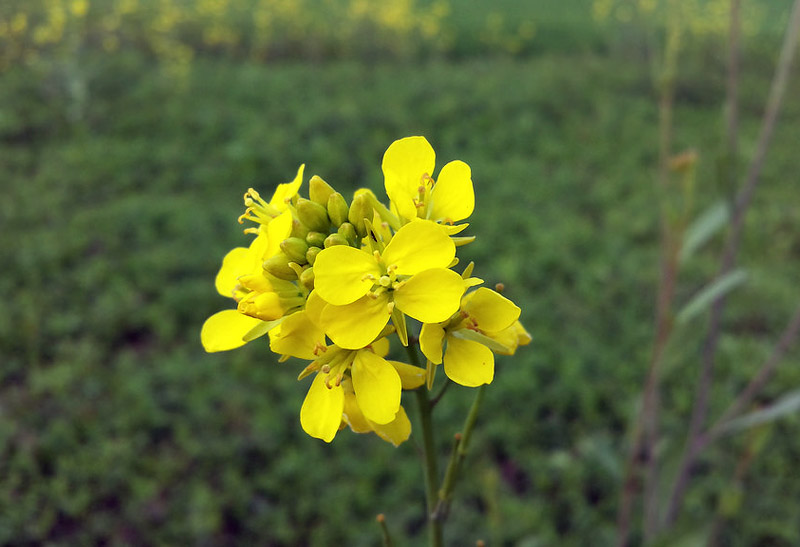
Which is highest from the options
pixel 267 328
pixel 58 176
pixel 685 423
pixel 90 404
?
pixel 267 328

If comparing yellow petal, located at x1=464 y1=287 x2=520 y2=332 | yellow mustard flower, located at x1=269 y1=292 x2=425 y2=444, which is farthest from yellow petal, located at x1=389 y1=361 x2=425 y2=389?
yellow petal, located at x1=464 y1=287 x2=520 y2=332

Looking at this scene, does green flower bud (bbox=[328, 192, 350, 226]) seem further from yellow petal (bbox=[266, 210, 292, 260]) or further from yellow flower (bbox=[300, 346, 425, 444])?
yellow flower (bbox=[300, 346, 425, 444])

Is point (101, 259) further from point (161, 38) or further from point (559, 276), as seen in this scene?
point (161, 38)

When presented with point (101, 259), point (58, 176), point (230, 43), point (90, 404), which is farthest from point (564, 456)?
point (230, 43)

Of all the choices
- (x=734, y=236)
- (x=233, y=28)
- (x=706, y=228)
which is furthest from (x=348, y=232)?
(x=233, y=28)

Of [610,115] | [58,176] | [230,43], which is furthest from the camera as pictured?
[230,43]

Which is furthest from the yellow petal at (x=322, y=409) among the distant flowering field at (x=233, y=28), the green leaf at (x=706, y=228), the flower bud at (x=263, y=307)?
the distant flowering field at (x=233, y=28)

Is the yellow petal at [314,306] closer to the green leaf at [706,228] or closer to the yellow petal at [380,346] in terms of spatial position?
the yellow petal at [380,346]
